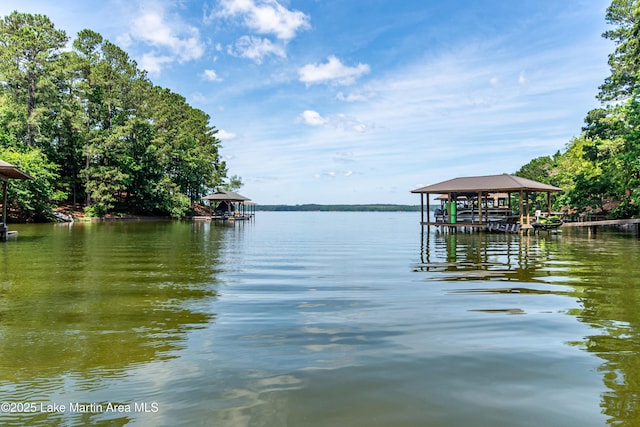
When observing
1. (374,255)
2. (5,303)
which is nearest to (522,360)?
(5,303)

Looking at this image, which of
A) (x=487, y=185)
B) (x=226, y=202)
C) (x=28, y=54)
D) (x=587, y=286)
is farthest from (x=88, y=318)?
(x=226, y=202)

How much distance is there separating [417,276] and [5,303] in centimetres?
804

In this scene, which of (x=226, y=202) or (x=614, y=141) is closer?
(x=614, y=141)

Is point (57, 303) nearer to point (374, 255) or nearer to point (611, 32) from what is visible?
point (374, 255)

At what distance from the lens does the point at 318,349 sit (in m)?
4.73

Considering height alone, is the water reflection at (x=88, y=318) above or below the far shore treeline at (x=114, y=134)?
below

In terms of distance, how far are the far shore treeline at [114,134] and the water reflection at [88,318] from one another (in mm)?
21675

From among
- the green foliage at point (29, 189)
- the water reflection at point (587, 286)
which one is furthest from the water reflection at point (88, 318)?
the green foliage at point (29, 189)

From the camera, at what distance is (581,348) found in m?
4.75

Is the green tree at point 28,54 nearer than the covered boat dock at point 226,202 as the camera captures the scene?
Yes

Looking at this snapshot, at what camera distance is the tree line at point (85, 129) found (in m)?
35.4

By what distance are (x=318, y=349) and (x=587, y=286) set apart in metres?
6.78

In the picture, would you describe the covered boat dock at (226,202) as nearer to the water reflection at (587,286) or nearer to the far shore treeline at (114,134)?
the far shore treeline at (114,134)

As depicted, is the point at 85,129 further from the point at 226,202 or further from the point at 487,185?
the point at 487,185
